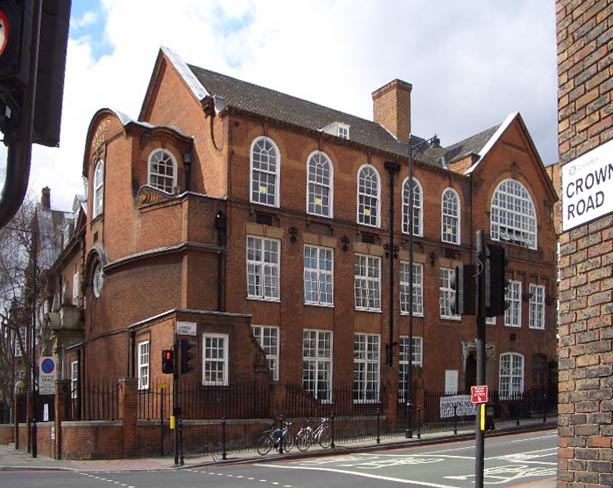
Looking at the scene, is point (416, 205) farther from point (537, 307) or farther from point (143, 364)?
point (143, 364)

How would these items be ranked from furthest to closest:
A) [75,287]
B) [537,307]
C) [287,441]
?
[75,287]
[537,307]
[287,441]

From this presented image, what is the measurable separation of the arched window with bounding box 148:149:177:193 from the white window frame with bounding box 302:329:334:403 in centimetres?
807

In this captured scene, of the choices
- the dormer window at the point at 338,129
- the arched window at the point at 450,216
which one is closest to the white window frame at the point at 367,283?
the arched window at the point at 450,216

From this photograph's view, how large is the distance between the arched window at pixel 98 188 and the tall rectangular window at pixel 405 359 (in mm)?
13946

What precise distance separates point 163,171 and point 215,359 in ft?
30.1

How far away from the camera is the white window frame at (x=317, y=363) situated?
99.1 ft

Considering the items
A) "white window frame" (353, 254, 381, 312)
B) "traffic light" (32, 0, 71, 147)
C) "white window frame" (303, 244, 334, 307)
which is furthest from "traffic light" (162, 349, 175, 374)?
"traffic light" (32, 0, 71, 147)

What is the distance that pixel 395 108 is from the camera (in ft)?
137

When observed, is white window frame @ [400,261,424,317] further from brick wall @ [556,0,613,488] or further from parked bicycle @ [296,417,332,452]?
brick wall @ [556,0,613,488]

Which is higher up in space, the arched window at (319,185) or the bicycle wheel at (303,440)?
the arched window at (319,185)

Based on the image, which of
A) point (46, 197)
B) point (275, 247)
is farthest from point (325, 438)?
point (46, 197)

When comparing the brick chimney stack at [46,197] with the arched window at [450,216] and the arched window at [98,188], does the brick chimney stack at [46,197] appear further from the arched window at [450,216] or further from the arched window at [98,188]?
the arched window at [450,216]

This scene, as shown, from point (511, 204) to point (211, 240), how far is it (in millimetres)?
17631

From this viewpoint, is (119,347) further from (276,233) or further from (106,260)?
(276,233)
